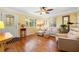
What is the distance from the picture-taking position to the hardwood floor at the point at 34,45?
8.68 ft

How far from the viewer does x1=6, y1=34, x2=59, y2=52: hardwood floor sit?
264 centimetres

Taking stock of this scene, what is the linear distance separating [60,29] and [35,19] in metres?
0.56

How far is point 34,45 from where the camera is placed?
2.69m

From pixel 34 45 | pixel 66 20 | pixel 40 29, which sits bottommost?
pixel 34 45

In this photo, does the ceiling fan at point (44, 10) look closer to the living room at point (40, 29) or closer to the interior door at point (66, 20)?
the living room at point (40, 29)

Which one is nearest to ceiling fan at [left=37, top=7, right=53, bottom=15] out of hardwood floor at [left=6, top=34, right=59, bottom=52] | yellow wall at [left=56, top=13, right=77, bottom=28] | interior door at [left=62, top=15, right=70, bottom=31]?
yellow wall at [left=56, top=13, right=77, bottom=28]

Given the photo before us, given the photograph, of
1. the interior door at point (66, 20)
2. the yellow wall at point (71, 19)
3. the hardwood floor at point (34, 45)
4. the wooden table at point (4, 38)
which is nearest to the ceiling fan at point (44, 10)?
the yellow wall at point (71, 19)

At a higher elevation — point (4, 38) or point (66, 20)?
point (66, 20)

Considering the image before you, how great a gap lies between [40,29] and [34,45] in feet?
1.16

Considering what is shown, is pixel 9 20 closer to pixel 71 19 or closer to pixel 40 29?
pixel 40 29

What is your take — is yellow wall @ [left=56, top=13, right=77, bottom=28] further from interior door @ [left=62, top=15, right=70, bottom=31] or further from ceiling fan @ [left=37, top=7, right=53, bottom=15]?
ceiling fan @ [left=37, top=7, right=53, bottom=15]

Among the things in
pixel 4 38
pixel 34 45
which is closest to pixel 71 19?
pixel 34 45
